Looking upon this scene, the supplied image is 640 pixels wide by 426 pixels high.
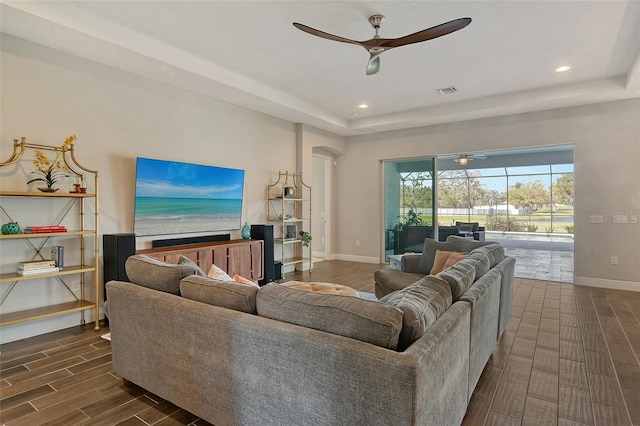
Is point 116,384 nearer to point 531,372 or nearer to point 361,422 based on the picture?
point 361,422

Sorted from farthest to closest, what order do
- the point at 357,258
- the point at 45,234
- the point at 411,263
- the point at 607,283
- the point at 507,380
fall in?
the point at 357,258, the point at 607,283, the point at 411,263, the point at 45,234, the point at 507,380

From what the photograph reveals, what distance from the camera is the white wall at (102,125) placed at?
3.27 meters

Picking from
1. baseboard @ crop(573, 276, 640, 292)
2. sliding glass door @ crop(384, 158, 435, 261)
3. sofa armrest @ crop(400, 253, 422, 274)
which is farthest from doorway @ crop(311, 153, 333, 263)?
baseboard @ crop(573, 276, 640, 292)

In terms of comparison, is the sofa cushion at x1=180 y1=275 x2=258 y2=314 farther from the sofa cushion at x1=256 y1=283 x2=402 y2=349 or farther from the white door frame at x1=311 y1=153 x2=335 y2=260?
the white door frame at x1=311 y1=153 x2=335 y2=260

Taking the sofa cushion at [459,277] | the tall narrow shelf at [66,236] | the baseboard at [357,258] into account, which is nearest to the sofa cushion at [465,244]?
the sofa cushion at [459,277]

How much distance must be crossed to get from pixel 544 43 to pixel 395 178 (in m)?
4.04

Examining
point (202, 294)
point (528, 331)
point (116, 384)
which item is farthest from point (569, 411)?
point (116, 384)

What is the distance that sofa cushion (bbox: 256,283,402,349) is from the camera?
141 cm

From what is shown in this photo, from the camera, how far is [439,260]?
3.84 meters

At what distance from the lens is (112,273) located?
3699mm

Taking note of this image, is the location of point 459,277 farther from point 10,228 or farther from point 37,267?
point 10,228

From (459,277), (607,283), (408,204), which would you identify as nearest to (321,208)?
(408,204)

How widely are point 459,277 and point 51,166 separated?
3869mm

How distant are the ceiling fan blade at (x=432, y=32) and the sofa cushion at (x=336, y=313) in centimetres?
219
